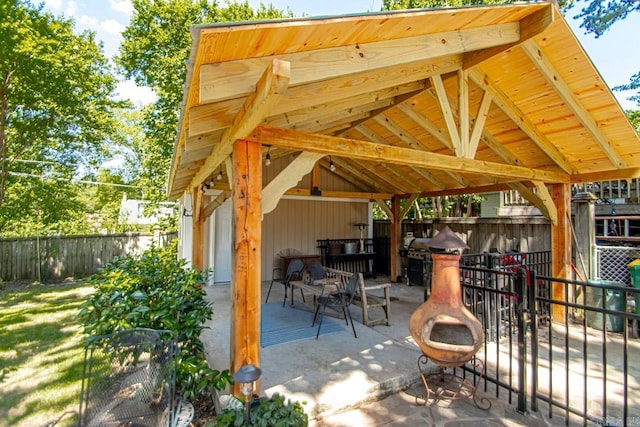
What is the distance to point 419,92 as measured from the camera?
3740mm

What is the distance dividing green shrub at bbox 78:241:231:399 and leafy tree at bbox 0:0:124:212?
816 centimetres

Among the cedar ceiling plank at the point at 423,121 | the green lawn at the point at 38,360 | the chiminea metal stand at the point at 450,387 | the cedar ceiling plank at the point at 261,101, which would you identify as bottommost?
the green lawn at the point at 38,360

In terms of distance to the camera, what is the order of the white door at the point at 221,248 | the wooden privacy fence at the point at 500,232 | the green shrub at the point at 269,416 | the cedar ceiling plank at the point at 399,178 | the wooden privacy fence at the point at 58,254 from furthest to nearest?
the wooden privacy fence at the point at 58,254 < the white door at the point at 221,248 < the cedar ceiling plank at the point at 399,178 < the wooden privacy fence at the point at 500,232 < the green shrub at the point at 269,416

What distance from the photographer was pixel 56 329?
15.1ft

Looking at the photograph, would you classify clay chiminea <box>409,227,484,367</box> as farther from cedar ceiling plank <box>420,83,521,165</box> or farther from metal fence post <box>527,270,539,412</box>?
cedar ceiling plank <box>420,83,521,165</box>

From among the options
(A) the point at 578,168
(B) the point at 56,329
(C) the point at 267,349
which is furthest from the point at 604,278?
(B) the point at 56,329

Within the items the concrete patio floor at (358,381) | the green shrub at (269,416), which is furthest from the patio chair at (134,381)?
the concrete patio floor at (358,381)

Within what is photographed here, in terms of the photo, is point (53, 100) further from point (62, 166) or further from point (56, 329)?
point (56, 329)

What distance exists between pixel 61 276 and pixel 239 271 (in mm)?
8770

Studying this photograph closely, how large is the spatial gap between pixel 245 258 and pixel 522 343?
2.38 metres

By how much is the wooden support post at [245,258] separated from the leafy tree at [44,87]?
353 inches

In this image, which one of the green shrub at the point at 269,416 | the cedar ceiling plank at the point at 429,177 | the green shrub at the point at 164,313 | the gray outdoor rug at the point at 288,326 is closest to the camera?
the green shrub at the point at 269,416

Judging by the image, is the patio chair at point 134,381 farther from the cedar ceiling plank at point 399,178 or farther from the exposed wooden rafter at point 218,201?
the cedar ceiling plank at point 399,178

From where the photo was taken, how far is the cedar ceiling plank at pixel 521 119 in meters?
3.57
